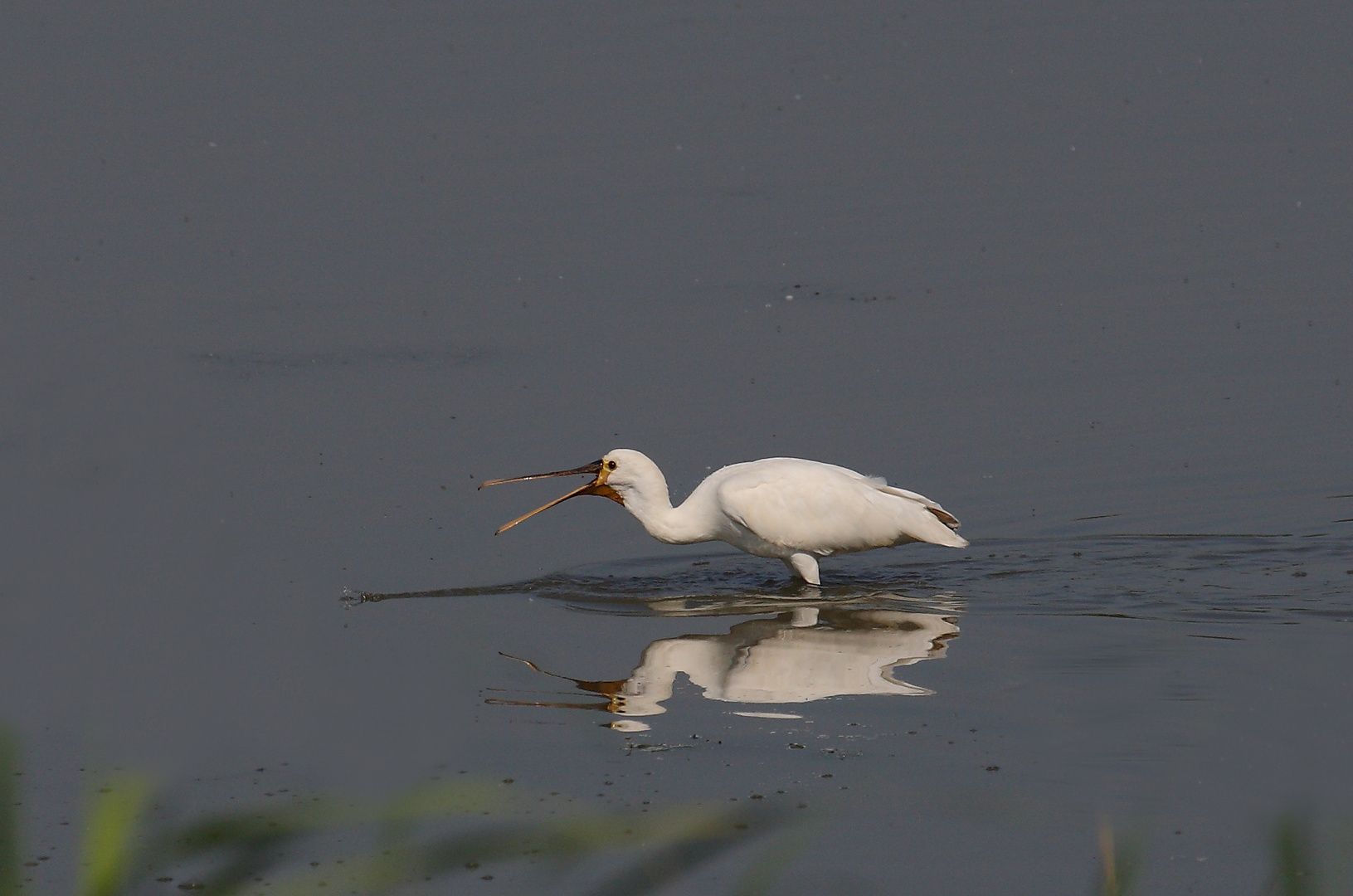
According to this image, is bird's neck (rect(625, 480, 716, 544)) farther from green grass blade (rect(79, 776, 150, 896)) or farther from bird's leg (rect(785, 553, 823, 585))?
green grass blade (rect(79, 776, 150, 896))

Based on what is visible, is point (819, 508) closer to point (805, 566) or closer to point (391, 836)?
point (805, 566)

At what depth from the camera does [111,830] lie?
2.58m

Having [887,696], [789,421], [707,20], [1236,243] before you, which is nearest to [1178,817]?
[887,696]

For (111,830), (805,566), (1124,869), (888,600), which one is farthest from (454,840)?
(805,566)

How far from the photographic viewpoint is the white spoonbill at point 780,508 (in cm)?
1099

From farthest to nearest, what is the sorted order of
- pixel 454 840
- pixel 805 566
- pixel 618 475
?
pixel 805 566 < pixel 618 475 < pixel 454 840

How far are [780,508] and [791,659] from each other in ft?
5.71

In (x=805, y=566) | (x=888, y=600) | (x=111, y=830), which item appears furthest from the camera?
(x=805, y=566)

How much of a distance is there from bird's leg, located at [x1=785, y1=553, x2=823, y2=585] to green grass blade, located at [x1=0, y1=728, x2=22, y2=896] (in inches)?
336

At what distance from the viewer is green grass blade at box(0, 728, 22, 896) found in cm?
266

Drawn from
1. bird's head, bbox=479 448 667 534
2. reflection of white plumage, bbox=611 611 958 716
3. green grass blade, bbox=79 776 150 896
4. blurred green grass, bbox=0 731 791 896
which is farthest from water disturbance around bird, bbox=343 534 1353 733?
green grass blade, bbox=79 776 150 896

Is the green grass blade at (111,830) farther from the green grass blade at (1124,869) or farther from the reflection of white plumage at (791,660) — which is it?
the reflection of white plumage at (791,660)

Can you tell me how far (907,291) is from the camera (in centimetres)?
1623

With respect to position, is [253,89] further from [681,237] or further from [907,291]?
[907,291]
